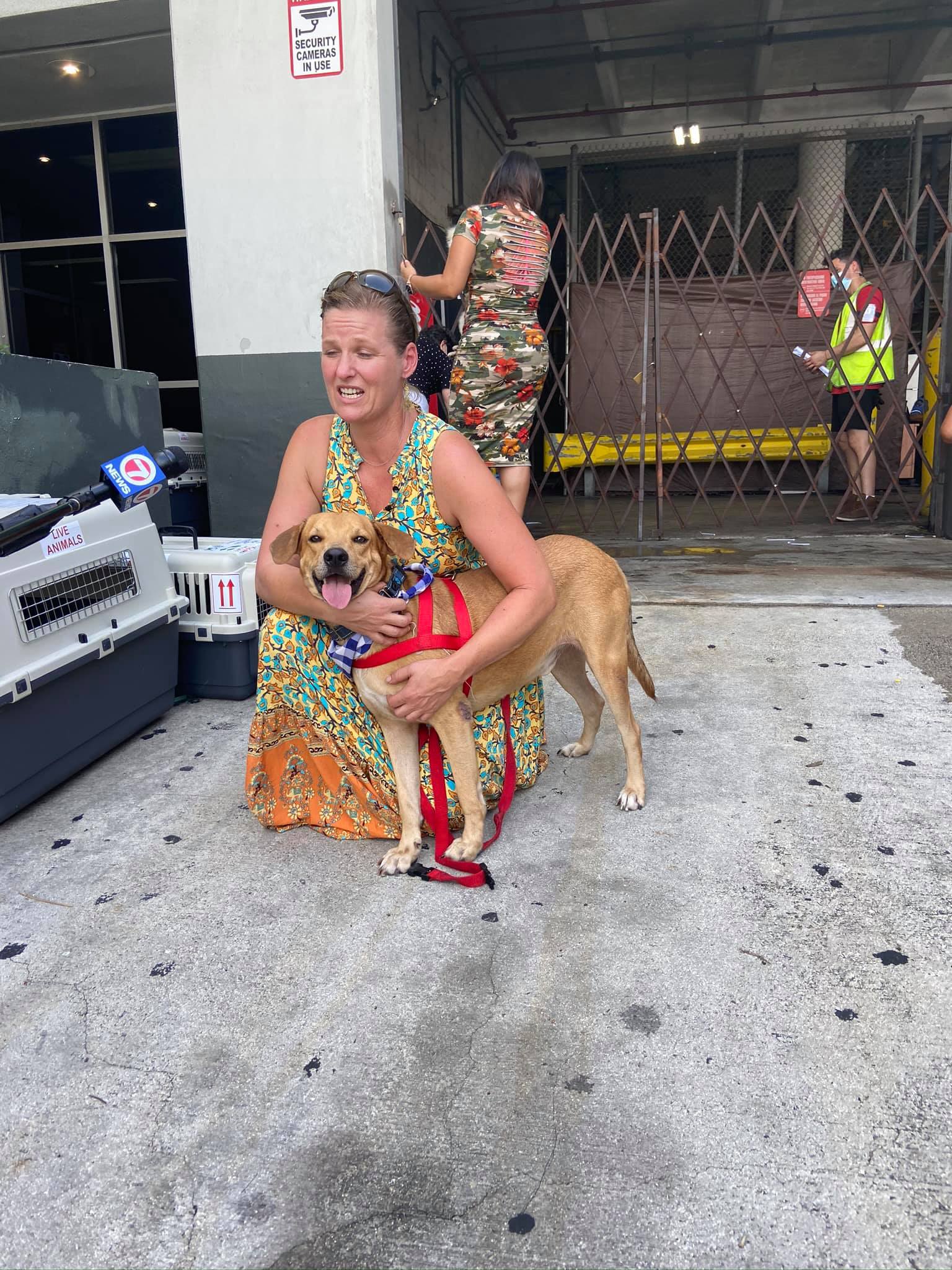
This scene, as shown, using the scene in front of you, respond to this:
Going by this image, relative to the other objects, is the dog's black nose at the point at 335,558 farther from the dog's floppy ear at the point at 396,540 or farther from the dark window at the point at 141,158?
the dark window at the point at 141,158

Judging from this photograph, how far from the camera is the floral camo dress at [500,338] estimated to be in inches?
152

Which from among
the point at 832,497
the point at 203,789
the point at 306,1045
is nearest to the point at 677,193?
the point at 832,497

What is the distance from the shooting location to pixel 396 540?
6.32 feet

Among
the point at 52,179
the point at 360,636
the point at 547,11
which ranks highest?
the point at 547,11

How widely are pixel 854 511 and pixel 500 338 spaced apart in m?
4.16

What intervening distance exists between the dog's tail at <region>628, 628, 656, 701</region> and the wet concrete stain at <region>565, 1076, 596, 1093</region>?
1219mm

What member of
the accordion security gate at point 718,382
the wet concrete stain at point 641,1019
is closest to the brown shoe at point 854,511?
the accordion security gate at point 718,382

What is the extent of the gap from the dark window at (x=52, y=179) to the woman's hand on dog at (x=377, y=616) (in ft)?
21.2

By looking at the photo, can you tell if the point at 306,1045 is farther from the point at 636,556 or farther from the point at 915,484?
the point at 915,484

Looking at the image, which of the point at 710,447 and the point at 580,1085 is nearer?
the point at 580,1085

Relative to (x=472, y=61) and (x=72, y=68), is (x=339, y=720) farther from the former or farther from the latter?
(x=472, y=61)

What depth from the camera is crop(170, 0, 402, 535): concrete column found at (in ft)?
15.4

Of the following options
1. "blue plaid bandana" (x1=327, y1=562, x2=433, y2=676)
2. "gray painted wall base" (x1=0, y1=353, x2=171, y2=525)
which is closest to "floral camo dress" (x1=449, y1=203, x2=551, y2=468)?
"gray painted wall base" (x1=0, y1=353, x2=171, y2=525)

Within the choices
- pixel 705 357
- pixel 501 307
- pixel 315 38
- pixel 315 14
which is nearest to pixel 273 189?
pixel 315 38
